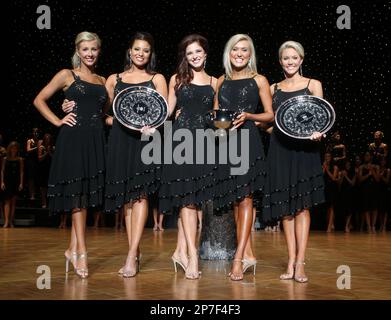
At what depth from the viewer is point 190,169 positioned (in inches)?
135

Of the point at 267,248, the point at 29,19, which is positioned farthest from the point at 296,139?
the point at 29,19

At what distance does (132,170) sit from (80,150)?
1.24ft

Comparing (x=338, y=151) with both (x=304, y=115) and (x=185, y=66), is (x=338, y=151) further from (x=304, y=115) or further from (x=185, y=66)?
(x=185, y=66)

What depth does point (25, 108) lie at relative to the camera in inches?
453

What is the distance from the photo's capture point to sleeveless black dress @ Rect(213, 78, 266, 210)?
3408mm

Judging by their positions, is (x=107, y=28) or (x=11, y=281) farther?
(x=107, y=28)

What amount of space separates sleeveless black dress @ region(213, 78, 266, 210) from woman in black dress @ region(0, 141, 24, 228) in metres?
6.49

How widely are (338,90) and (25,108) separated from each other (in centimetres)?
715

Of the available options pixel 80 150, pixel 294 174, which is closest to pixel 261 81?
pixel 294 174

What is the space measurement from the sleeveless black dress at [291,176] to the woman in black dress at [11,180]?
6660 millimetres

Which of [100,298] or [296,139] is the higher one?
[296,139]

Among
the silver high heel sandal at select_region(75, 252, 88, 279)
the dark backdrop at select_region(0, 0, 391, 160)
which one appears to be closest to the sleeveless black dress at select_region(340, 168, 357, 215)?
the dark backdrop at select_region(0, 0, 391, 160)

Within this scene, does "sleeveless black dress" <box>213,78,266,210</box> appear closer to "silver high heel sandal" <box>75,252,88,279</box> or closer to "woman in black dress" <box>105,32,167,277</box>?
"woman in black dress" <box>105,32,167,277</box>
